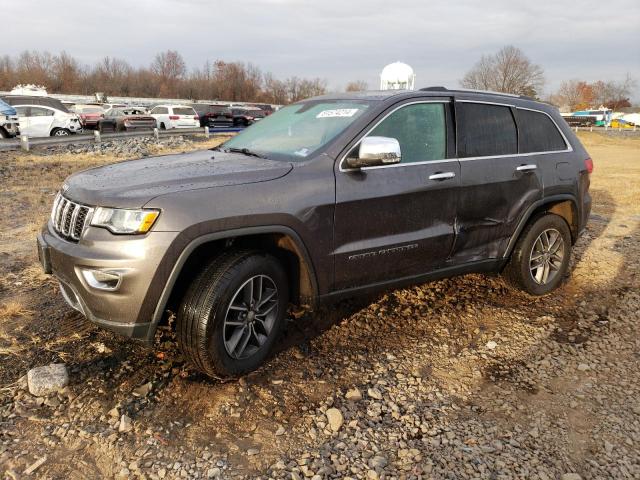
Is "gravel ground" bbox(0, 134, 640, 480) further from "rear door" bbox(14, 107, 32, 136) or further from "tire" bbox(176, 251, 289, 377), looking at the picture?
"rear door" bbox(14, 107, 32, 136)

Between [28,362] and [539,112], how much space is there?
4.44 m

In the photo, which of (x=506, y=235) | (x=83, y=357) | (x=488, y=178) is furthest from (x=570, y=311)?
(x=83, y=357)

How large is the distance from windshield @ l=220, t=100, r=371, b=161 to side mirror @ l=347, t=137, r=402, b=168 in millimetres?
256

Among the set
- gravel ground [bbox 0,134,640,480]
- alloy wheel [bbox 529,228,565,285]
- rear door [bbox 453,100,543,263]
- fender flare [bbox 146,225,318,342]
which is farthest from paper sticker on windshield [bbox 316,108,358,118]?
alloy wheel [bbox 529,228,565,285]

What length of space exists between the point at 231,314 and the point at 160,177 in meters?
A: 0.89

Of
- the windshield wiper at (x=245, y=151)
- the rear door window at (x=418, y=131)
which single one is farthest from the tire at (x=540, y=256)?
the windshield wiper at (x=245, y=151)

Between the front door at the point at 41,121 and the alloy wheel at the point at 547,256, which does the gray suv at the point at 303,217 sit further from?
the front door at the point at 41,121

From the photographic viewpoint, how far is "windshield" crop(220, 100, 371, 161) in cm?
347

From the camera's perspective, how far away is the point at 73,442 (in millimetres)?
2537

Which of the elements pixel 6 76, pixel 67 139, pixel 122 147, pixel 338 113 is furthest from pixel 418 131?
pixel 6 76

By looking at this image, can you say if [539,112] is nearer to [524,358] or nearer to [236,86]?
[524,358]

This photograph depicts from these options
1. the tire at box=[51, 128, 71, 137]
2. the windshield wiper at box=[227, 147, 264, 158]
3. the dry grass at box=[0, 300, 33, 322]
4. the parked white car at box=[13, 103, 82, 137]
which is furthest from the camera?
the tire at box=[51, 128, 71, 137]

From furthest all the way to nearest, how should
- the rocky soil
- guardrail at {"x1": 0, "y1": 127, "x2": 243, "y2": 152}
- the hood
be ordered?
the rocky soil → guardrail at {"x1": 0, "y1": 127, "x2": 243, "y2": 152} → the hood

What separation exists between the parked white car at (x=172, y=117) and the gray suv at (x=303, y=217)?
85.3ft
